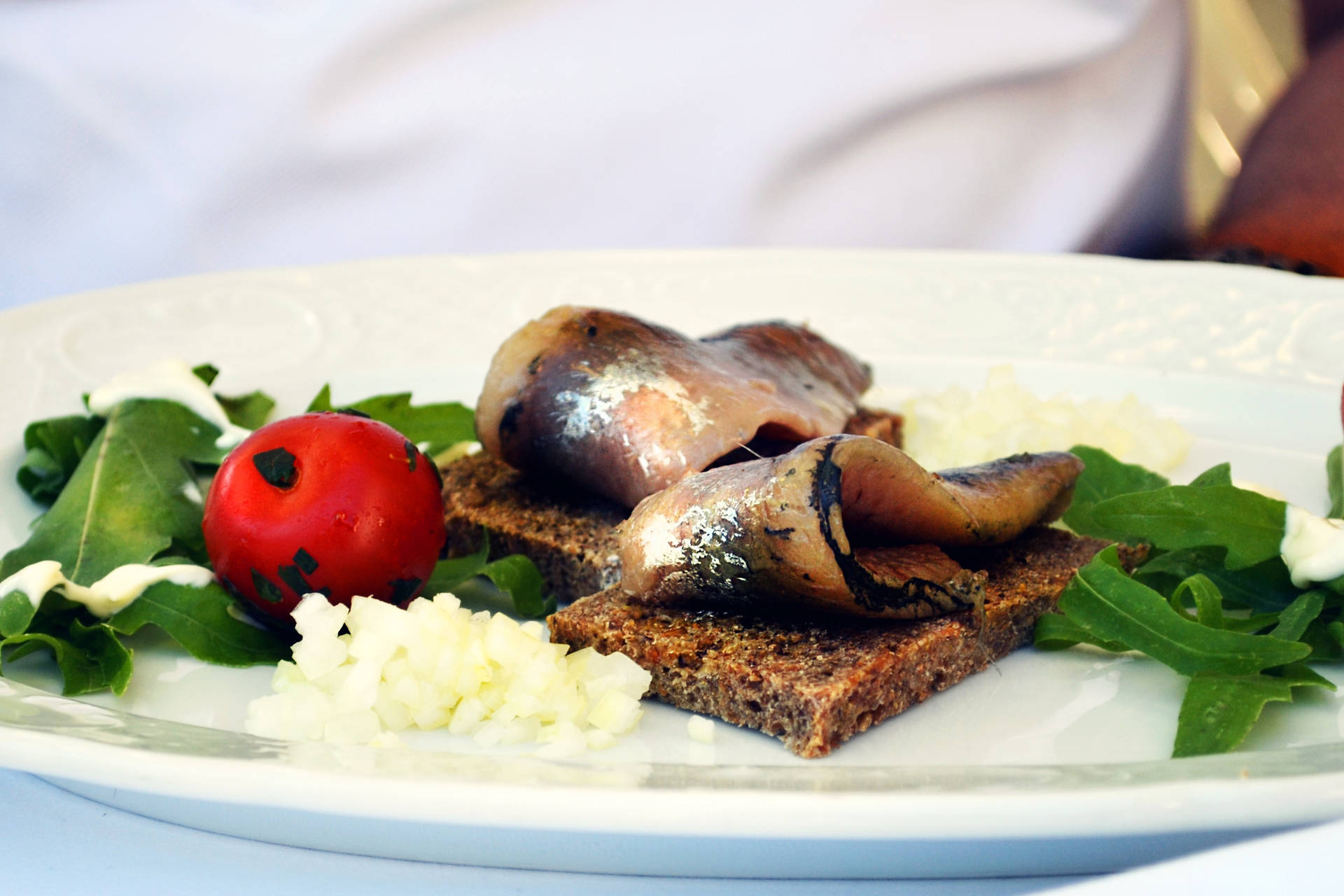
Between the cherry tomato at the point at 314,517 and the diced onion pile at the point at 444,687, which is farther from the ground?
the cherry tomato at the point at 314,517

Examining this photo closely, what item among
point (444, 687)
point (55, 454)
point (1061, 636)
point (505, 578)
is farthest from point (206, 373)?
point (1061, 636)

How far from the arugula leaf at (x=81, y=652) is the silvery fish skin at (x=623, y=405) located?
678 mm

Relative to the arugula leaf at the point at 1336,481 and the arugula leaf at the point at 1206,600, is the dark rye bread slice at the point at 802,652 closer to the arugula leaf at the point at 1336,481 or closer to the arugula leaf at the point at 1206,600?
the arugula leaf at the point at 1206,600

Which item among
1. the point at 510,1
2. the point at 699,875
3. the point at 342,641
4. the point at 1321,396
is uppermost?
the point at 510,1

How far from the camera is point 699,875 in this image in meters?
1.27

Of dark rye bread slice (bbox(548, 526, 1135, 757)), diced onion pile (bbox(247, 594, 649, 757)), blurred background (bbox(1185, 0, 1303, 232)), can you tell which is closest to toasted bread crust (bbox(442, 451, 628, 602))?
dark rye bread slice (bbox(548, 526, 1135, 757))

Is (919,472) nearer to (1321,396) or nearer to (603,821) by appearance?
(603,821)

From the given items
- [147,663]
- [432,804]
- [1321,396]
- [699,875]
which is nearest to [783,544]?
[699,875]

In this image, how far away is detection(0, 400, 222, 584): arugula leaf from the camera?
1847 millimetres

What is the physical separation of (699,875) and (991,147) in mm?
3195

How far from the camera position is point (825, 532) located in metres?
1.42

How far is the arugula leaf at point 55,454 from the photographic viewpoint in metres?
2.14

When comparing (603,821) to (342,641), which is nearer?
(603,821)

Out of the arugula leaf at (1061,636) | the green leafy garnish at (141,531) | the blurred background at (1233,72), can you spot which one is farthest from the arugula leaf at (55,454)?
the blurred background at (1233,72)
